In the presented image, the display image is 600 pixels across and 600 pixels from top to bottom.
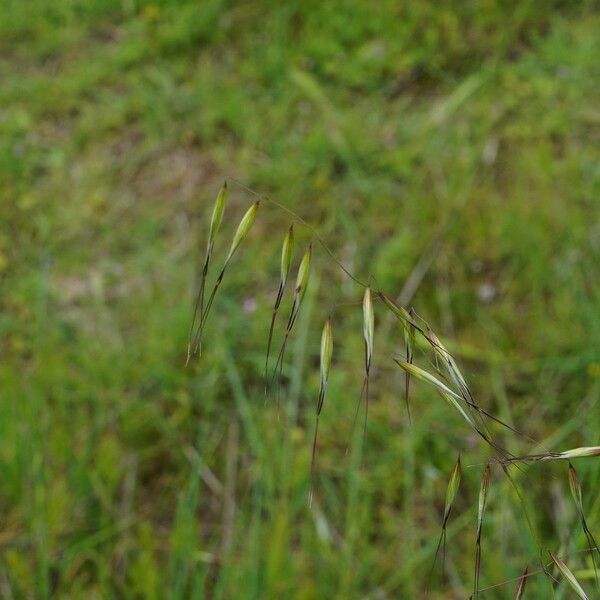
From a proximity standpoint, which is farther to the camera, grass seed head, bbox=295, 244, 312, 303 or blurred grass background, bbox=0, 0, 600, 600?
blurred grass background, bbox=0, 0, 600, 600

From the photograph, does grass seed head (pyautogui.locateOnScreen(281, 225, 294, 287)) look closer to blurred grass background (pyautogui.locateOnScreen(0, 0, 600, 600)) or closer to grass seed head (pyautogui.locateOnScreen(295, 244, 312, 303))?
grass seed head (pyautogui.locateOnScreen(295, 244, 312, 303))

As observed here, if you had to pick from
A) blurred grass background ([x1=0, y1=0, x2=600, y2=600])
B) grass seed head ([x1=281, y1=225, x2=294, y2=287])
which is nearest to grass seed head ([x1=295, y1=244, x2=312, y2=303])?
grass seed head ([x1=281, y1=225, x2=294, y2=287])

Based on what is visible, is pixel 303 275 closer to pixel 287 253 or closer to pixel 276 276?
pixel 287 253

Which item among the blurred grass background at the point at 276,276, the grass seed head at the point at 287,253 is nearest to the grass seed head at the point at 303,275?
the grass seed head at the point at 287,253

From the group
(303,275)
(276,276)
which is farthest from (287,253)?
(276,276)

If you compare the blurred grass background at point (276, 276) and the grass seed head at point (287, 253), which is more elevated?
the grass seed head at point (287, 253)

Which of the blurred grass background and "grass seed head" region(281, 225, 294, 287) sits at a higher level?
"grass seed head" region(281, 225, 294, 287)

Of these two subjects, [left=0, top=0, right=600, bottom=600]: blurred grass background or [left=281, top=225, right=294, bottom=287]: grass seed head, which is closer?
[left=281, top=225, right=294, bottom=287]: grass seed head

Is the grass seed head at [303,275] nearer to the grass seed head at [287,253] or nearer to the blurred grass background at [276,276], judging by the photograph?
the grass seed head at [287,253]

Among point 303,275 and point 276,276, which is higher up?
point 303,275

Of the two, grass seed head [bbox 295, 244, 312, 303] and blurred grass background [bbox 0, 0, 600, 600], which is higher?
grass seed head [bbox 295, 244, 312, 303]
